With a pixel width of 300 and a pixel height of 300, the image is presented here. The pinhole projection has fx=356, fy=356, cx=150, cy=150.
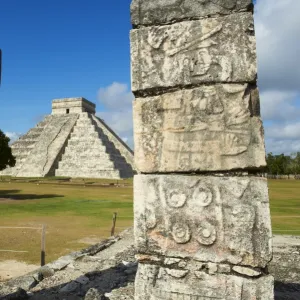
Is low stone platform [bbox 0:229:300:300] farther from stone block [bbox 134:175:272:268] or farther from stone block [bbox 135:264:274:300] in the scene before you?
stone block [bbox 134:175:272:268]

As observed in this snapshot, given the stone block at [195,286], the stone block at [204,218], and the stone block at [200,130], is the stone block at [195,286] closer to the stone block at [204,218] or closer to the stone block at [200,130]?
the stone block at [204,218]

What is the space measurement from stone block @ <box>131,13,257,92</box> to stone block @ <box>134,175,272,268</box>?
91 centimetres

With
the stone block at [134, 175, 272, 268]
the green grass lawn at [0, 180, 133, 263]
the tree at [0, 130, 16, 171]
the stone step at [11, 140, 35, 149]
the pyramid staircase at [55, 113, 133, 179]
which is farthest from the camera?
the stone step at [11, 140, 35, 149]

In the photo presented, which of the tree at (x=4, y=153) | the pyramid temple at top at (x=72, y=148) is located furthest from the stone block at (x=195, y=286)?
the pyramid temple at top at (x=72, y=148)

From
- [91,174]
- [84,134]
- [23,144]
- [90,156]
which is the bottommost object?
[91,174]

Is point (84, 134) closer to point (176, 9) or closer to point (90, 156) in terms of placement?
point (90, 156)

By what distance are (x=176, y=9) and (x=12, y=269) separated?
572 centimetres

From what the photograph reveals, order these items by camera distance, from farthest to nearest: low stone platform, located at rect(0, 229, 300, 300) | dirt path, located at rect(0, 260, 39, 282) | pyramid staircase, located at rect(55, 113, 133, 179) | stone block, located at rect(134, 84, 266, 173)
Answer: pyramid staircase, located at rect(55, 113, 133, 179) < dirt path, located at rect(0, 260, 39, 282) < low stone platform, located at rect(0, 229, 300, 300) < stone block, located at rect(134, 84, 266, 173)

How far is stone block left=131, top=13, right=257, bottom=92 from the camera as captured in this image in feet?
10.3

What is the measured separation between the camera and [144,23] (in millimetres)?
3461

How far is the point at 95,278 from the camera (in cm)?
584

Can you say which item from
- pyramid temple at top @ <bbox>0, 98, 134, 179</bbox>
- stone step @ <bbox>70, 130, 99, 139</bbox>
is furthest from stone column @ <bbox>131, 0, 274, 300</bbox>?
stone step @ <bbox>70, 130, 99, 139</bbox>

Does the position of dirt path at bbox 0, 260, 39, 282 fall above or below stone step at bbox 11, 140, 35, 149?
below

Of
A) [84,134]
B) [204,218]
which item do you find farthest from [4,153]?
[84,134]
